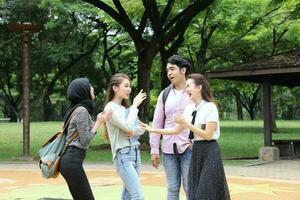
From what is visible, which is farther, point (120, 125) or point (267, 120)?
point (267, 120)

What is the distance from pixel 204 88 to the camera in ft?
18.0

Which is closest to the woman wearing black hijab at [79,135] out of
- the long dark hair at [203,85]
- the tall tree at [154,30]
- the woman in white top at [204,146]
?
the woman in white top at [204,146]

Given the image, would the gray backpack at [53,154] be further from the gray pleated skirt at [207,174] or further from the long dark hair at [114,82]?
the gray pleated skirt at [207,174]

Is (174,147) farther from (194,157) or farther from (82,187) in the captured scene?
(82,187)

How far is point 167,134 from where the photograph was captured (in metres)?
5.68

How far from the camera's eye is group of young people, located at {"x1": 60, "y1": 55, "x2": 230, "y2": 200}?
17.2 feet

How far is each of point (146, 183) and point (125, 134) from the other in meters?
5.35

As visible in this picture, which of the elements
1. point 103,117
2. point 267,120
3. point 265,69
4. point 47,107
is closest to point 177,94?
point 103,117

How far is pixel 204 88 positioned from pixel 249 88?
3629cm

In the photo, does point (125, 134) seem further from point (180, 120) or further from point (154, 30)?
point (154, 30)

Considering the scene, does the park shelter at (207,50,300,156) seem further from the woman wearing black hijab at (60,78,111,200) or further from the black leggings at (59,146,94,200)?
the black leggings at (59,146,94,200)

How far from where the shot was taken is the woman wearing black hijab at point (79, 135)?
518 centimetres

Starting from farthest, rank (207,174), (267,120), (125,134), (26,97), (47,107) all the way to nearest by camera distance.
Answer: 1. (47,107)
2. (267,120)
3. (26,97)
4. (125,134)
5. (207,174)

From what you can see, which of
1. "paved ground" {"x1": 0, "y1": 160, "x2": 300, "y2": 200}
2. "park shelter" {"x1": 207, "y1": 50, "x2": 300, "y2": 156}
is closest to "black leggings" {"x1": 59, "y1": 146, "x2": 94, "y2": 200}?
"paved ground" {"x1": 0, "y1": 160, "x2": 300, "y2": 200}
